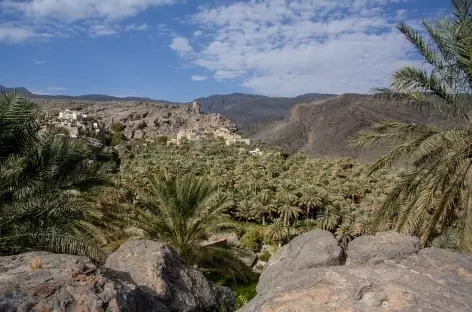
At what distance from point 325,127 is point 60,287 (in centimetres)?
10069

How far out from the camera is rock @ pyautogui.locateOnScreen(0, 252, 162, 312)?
11.3 feet

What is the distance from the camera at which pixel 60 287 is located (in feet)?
11.9

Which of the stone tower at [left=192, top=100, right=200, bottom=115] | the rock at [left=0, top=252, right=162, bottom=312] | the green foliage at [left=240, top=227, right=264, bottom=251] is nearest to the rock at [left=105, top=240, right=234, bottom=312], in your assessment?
the rock at [left=0, top=252, right=162, bottom=312]

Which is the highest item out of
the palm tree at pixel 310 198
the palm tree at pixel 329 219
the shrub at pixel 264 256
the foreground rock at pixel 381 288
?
the foreground rock at pixel 381 288

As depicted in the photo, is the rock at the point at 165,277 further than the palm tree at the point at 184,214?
No

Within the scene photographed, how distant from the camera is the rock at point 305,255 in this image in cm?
644

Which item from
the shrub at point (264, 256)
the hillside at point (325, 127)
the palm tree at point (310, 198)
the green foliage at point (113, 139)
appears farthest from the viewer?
the hillside at point (325, 127)

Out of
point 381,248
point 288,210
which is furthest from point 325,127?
point 381,248

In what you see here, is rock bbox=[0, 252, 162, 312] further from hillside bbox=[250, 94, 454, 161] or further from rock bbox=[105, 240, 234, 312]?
hillside bbox=[250, 94, 454, 161]

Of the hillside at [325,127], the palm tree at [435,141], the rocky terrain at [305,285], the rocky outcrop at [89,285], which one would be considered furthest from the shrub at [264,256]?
Result: the hillside at [325,127]

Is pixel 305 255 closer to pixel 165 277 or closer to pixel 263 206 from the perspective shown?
pixel 165 277

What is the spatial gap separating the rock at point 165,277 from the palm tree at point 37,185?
192 cm

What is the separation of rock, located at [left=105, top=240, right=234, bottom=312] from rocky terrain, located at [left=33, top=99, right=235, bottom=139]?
95454mm

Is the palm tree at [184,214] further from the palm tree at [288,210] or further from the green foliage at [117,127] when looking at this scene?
the green foliage at [117,127]
